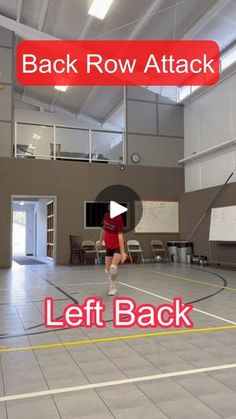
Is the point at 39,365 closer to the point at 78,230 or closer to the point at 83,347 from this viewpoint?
the point at 83,347

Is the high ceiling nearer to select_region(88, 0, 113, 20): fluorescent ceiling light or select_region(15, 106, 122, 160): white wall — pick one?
select_region(88, 0, 113, 20): fluorescent ceiling light

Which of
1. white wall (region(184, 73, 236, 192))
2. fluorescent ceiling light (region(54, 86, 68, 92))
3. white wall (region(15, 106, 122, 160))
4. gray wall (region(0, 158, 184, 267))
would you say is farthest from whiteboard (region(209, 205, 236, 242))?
fluorescent ceiling light (region(54, 86, 68, 92))

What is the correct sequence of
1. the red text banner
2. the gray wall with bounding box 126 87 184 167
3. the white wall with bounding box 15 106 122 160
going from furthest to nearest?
the gray wall with bounding box 126 87 184 167 < the white wall with bounding box 15 106 122 160 < the red text banner

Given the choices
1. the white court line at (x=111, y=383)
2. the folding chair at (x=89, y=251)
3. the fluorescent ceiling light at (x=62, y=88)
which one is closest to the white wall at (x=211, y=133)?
the folding chair at (x=89, y=251)

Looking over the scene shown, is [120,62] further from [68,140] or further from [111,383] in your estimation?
[111,383]

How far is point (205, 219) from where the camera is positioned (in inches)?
506

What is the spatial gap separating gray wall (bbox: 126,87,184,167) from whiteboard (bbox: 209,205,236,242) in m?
3.74

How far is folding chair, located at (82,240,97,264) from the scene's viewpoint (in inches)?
505

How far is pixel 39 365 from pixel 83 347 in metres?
0.58

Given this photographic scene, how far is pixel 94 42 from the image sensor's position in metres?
12.6

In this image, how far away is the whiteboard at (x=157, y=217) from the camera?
45.8 ft

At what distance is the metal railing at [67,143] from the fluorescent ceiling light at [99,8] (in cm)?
386

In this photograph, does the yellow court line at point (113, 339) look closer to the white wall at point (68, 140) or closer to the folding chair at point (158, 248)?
the folding chair at point (158, 248)

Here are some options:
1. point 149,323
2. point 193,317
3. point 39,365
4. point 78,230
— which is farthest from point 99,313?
point 78,230
